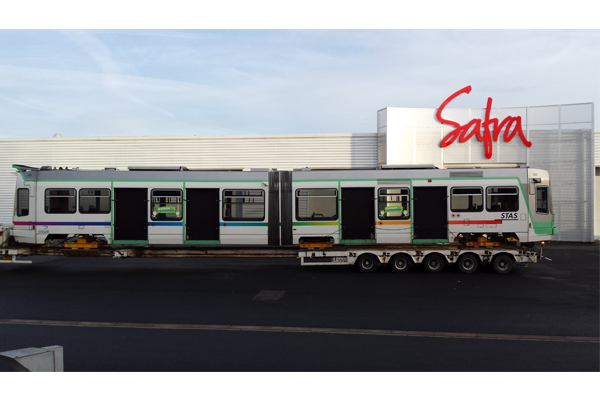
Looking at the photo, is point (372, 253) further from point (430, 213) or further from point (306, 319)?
point (306, 319)

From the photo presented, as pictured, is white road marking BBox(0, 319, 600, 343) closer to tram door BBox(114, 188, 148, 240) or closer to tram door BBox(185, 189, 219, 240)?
tram door BBox(114, 188, 148, 240)

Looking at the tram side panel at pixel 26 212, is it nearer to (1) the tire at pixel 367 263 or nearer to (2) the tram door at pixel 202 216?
(2) the tram door at pixel 202 216

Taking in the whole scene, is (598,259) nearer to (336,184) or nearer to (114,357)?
(336,184)

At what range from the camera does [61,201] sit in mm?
13719

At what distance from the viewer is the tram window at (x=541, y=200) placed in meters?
13.7

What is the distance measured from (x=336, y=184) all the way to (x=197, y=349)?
26.6 feet

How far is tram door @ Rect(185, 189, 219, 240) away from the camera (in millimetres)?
13695

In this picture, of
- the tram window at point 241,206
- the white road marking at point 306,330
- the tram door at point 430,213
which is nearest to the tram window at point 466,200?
the tram door at point 430,213

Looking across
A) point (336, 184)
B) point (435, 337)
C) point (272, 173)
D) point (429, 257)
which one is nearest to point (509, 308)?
point (435, 337)

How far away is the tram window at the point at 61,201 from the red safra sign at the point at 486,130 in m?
16.9

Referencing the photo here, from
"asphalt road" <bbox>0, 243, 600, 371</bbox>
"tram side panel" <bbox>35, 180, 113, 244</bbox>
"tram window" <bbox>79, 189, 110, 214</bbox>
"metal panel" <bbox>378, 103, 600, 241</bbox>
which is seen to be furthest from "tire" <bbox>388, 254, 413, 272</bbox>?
"tram window" <bbox>79, 189, 110, 214</bbox>

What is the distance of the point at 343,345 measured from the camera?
6844mm

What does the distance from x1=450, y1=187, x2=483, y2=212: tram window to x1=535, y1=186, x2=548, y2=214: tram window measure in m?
A: 1.88

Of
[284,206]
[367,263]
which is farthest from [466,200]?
[284,206]
